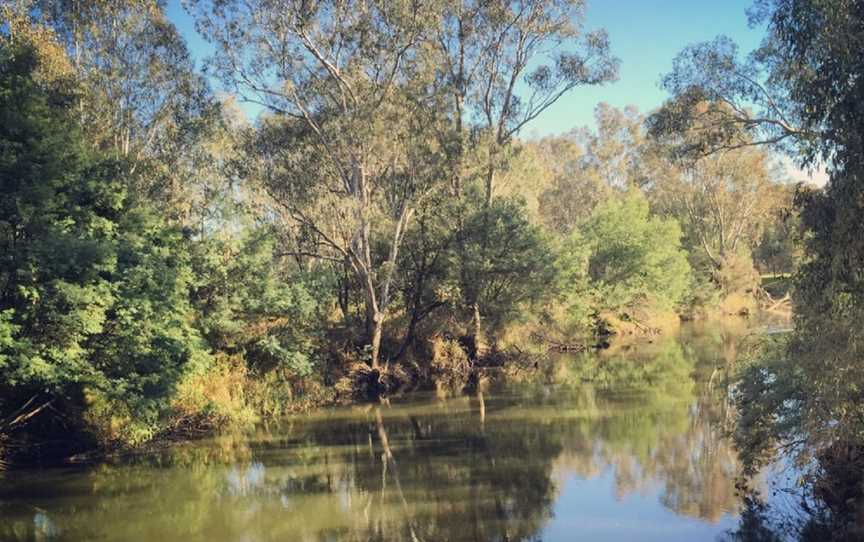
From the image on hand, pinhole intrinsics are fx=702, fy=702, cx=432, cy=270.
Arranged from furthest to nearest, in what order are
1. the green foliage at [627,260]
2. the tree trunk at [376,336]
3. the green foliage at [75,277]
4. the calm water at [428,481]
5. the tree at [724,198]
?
the tree at [724,198] → the green foliage at [627,260] → the tree trunk at [376,336] → the green foliage at [75,277] → the calm water at [428,481]

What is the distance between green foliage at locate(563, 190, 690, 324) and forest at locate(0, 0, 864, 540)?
0.24 meters

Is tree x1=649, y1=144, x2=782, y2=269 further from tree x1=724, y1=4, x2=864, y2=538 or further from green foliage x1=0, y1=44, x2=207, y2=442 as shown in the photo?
green foliage x1=0, y1=44, x2=207, y2=442

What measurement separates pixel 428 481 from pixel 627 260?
26816 millimetres

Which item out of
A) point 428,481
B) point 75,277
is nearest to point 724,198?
point 428,481

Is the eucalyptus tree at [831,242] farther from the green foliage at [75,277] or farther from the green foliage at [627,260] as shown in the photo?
the green foliage at [627,260]

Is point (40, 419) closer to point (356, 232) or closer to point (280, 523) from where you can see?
point (280, 523)

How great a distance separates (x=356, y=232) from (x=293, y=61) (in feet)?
17.7

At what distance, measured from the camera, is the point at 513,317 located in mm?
26031

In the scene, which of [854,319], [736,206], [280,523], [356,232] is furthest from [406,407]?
[736,206]

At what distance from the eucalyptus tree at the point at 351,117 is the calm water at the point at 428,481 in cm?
700

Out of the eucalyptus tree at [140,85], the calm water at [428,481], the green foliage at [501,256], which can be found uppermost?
the eucalyptus tree at [140,85]

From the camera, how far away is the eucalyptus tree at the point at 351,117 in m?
20.0

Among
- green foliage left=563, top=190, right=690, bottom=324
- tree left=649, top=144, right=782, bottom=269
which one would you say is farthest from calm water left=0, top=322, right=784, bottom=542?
tree left=649, top=144, right=782, bottom=269


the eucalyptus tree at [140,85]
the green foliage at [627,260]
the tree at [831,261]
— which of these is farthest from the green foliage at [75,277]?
the green foliage at [627,260]
